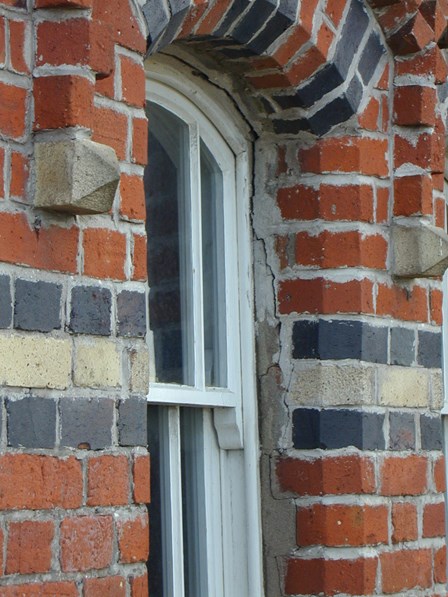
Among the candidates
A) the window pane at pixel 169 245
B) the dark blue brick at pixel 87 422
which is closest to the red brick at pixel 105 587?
the dark blue brick at pixel 87 422

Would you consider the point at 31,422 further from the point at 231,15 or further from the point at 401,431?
the point at 401,431

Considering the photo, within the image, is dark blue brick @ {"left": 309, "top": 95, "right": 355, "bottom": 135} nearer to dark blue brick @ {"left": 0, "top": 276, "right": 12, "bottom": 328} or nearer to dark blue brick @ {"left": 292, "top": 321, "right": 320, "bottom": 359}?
dark blue brick @ {"left": 292, "top": 321, "right": 320, "bottom": 359}

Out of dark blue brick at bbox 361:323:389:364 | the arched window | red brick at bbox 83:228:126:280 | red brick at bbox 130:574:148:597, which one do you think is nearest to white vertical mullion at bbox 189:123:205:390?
the arched window

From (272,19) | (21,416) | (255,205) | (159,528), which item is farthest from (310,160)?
(21,416)

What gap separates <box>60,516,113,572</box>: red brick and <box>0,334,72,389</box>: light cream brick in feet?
0.97

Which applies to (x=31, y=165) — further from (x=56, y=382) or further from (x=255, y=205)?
(x=255, y=205)

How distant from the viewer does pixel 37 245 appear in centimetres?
292

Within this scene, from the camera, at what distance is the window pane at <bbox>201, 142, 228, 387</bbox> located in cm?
396

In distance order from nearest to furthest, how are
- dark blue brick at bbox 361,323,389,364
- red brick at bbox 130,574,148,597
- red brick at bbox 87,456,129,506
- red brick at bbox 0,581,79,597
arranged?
red brick at bbox 0,581,79,597 < red brick at bbox 87,456,129,506 < red brick at bbox 130,574,148,597 < dark blue brick at bbox 361,323,389,364

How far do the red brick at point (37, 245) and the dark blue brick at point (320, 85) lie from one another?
112 centimetres

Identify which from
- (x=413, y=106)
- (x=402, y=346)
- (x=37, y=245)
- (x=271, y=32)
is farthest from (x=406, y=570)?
(x=37, y=245)

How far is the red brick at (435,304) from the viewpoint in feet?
13.9

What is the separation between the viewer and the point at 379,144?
409 cm

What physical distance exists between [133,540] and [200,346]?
845mm
